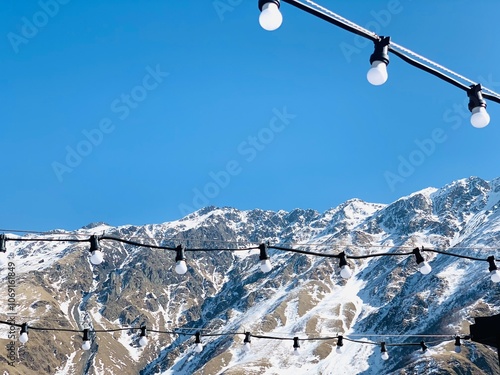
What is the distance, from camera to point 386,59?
5.43 meters

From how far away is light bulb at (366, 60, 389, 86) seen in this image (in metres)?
5.37

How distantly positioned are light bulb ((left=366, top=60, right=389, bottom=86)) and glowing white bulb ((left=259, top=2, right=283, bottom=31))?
3.29 feet

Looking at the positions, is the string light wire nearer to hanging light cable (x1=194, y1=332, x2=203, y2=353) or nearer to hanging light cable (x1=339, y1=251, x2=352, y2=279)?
hanging light cable (x1=339, y1=251, x2=352, y2=279)

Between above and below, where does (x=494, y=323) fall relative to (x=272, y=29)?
below

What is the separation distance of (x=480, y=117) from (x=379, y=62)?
1.40m

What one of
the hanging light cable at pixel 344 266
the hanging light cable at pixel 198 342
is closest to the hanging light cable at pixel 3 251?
the hanging light cable at pixel 344 266

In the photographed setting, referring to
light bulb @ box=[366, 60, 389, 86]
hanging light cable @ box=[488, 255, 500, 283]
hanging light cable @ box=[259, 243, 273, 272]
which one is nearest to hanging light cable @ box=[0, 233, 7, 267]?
hanging light cable @ box=[259, 243, 273, 272]

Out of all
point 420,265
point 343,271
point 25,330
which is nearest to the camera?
point 343,271

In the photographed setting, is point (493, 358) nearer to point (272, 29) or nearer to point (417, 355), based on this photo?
point (417, 355)

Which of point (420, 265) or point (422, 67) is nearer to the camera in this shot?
point (422, 67)

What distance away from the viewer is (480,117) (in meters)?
5.99

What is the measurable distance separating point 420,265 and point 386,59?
7.84 m

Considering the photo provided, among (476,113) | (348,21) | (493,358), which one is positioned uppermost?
(493,358)

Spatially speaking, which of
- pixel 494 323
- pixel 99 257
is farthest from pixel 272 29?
pixel 494 323
